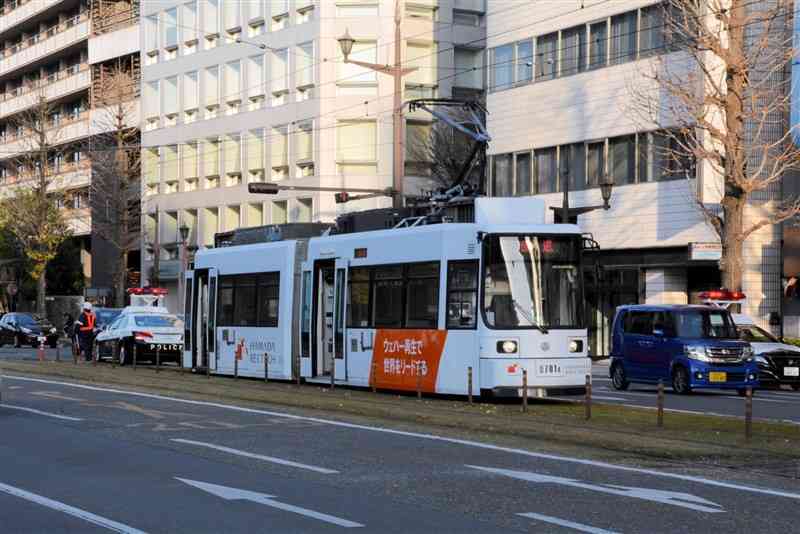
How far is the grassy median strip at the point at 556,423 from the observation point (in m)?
16.8

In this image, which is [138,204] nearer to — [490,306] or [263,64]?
[263,64]

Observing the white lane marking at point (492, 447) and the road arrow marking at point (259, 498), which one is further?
the white lane marking at point (492, 447)

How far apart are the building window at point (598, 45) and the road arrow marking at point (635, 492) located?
33180mm

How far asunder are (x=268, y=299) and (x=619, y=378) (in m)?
8.17

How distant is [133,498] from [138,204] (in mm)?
67036

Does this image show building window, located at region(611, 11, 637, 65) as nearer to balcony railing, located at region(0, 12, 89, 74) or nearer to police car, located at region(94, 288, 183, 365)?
police car, located at region(94, 288, 183, 365)

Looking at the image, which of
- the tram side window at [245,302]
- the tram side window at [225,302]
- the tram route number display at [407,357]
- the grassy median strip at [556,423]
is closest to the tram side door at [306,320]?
the grassy median strip at [556,423]

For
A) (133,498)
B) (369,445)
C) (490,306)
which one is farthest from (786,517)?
(490,306)

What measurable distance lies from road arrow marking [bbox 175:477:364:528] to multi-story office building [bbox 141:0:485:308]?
48.4 m

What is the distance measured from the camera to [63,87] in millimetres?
84750

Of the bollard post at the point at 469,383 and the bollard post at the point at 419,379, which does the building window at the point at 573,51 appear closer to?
the bollard post at the point at 419,379

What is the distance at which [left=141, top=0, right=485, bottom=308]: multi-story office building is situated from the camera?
62219 millimetres

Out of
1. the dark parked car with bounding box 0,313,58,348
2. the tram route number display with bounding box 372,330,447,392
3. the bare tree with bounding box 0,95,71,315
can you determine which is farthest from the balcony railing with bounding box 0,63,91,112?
the tram route number display with bounding box 372,330,447,392

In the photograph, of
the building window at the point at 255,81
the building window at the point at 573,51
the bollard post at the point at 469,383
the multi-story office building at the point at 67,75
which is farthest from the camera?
the multi-story office building at the point at 67,75
